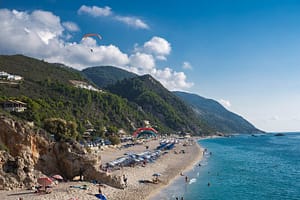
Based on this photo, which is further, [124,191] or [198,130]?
[198,130]

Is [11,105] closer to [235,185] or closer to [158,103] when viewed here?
[235,185]

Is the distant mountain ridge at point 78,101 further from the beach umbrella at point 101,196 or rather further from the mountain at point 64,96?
the beach umbrella at point 101,196

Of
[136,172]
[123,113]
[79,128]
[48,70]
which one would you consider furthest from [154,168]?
[48,70]

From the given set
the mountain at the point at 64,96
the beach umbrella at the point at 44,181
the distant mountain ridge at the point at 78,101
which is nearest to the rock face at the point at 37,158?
the beach umbrella at the point at 44,181

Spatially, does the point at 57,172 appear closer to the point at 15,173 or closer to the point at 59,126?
the point at 15,173

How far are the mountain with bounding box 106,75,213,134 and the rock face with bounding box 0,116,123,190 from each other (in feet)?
385

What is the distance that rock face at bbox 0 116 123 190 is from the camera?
2289cm

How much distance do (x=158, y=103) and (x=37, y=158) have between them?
133 meters

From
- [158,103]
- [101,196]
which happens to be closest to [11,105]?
[101,196]

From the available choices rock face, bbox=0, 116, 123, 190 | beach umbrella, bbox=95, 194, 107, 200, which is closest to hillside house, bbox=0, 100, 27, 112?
rock face, bbox=0, 116, 123, 190

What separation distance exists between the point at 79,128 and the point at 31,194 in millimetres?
45199

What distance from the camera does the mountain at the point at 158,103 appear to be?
153m

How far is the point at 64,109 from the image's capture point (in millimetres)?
75250

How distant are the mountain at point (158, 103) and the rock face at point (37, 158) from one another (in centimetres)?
11734
